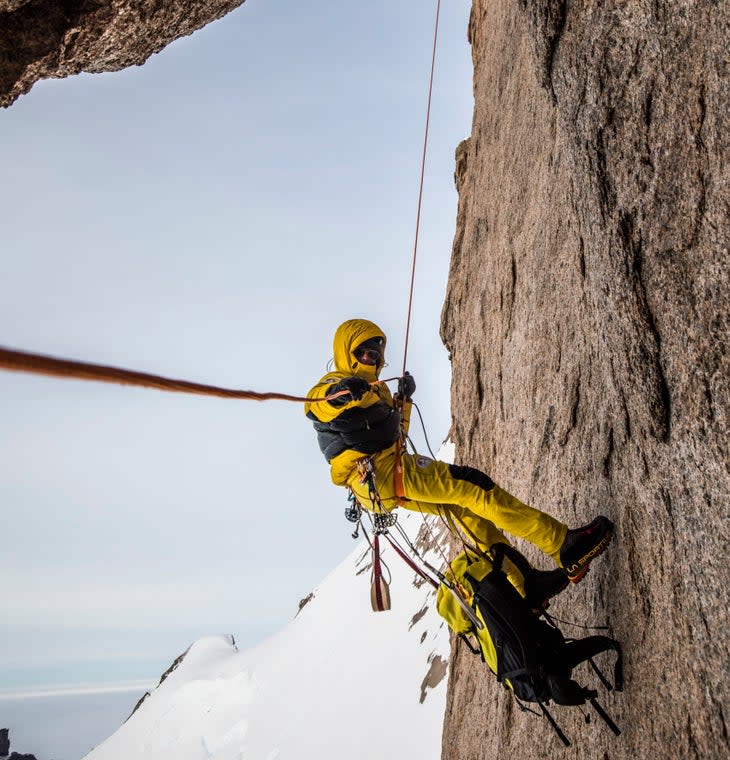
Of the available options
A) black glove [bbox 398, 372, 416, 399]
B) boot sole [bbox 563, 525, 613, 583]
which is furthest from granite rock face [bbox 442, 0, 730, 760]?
black glove [bbox 398, 372, 416, 399]

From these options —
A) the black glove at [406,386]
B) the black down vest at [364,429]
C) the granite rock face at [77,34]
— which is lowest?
the black down vest at [364,429]

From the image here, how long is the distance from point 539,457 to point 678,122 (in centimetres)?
419

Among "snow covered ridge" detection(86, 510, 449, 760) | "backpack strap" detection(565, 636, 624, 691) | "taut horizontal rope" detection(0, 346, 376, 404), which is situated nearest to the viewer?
"taut horizontal rope" detection(0, 346, 376, 404)

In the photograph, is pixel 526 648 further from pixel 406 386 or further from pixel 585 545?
pixel 406 386

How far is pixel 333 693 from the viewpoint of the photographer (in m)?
40.2

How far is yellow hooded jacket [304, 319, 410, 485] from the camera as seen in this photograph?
6.32 m

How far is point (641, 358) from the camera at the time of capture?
462cm

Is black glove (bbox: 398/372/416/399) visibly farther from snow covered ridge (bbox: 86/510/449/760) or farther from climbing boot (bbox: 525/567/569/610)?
snow covered ridge (bbox: 86/510/449/760)

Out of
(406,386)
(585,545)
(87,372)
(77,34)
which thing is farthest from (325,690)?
(87,372)

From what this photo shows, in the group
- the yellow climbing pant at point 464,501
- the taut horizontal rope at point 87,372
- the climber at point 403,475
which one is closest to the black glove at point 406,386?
the climber at point 403,475

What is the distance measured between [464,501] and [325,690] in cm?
4042

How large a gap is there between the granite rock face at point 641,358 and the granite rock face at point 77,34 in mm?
5674

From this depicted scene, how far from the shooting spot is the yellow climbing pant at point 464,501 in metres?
5.77

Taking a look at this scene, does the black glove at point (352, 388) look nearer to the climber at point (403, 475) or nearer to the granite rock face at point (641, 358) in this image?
the climber at point (403, 475)
